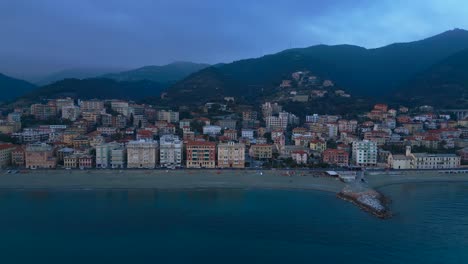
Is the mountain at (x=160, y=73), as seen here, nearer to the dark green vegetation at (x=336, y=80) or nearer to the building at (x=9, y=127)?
the dark green vegetation at (x=336, y=80)

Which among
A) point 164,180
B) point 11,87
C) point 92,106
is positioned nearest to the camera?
point 164,180

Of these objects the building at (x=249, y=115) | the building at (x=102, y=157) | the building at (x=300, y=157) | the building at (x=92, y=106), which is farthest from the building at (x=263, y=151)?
the building at (x=92, y=106)

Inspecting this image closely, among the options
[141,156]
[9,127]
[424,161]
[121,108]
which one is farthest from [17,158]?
[424,161]

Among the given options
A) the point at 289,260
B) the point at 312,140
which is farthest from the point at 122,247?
the point at 312,140

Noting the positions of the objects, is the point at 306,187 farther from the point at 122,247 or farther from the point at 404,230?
the point at 122,247

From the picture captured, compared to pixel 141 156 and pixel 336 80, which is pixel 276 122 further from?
pixel 336 80

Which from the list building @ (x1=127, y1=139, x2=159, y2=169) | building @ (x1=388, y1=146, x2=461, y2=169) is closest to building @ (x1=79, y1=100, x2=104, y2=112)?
building @ (x1=127, y1=139, x2=159, y2=169)
